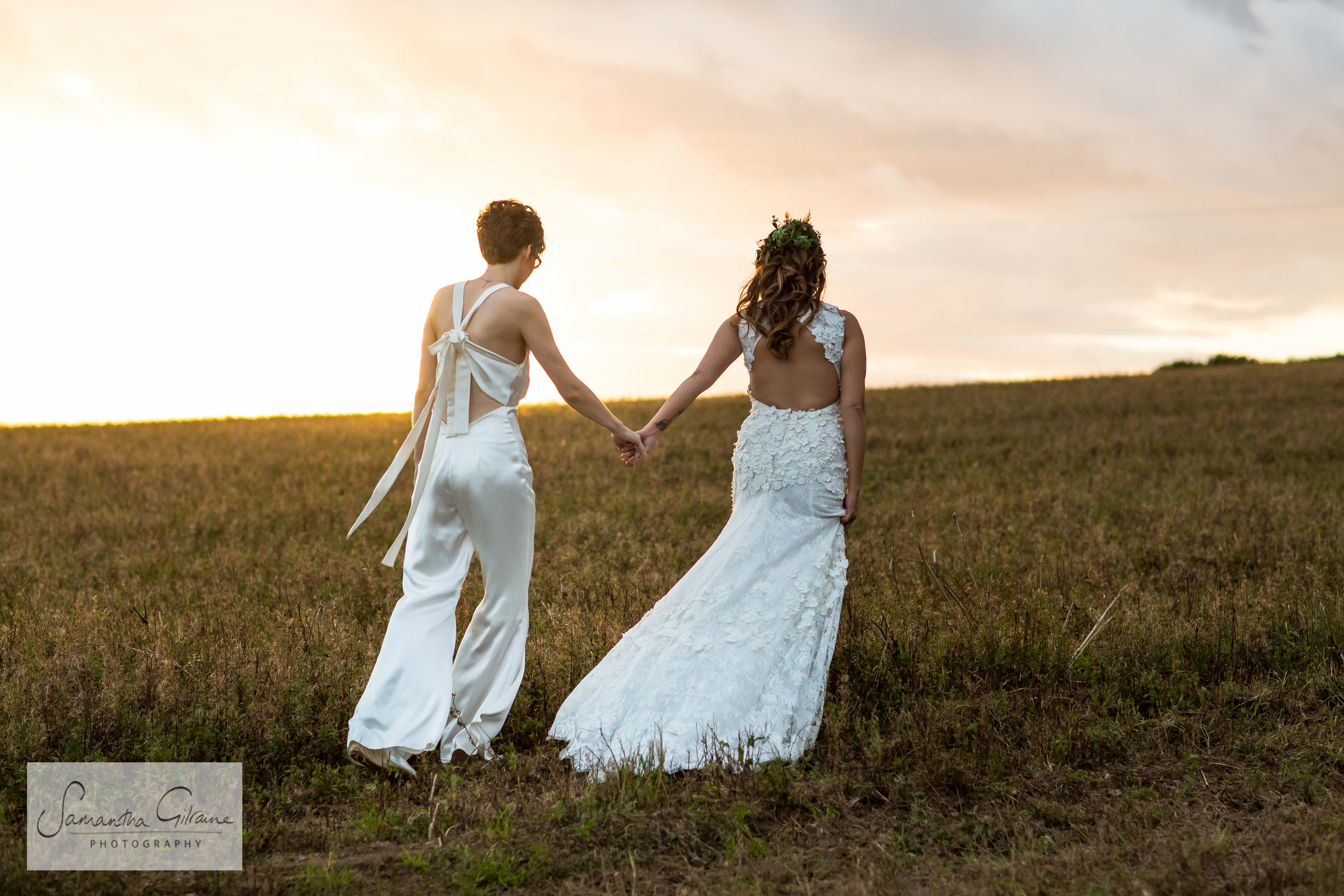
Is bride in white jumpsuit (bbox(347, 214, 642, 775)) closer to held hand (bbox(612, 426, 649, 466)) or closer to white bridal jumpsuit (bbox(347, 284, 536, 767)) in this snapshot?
white bridal jumpsuit (bbox(347, 284, 536, 767))

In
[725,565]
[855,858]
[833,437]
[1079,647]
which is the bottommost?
[855,858]

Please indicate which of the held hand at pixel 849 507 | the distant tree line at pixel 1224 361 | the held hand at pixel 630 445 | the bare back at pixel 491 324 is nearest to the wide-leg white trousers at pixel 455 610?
the bare back at pixel 491 324

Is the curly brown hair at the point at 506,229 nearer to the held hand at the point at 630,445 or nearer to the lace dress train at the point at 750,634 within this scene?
the held hand at the point at 630,445

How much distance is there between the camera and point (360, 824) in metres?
4.58

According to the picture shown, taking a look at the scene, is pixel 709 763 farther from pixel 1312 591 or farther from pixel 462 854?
pixel 1312 591

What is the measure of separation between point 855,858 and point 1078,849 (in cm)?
100

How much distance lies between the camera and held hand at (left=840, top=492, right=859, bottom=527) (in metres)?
5.77

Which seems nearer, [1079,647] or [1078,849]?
[1078,849]

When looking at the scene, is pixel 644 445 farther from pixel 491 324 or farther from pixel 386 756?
pixel 386 756

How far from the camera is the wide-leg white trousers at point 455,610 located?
5.20m

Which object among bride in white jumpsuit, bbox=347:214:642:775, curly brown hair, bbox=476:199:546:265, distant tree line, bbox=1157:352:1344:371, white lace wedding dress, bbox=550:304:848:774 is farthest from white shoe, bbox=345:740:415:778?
distant tree line, bbox=1157:352:1344:371

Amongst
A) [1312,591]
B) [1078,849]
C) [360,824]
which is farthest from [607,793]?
[1312,591]

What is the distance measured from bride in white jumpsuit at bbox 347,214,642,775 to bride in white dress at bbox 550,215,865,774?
0.61m

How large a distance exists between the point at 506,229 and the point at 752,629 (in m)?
2.69
